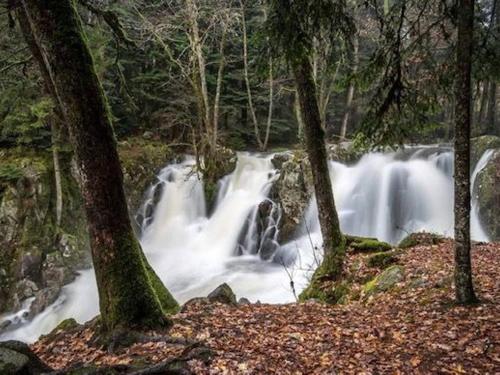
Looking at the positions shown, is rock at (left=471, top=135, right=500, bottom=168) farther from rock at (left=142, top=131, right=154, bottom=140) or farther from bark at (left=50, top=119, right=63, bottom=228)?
bark at (left=50, top=119, right=63, bottom=228)

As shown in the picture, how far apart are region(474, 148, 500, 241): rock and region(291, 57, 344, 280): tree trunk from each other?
757 cm

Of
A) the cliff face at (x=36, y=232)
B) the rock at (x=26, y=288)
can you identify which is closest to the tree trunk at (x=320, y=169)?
the cliff face at (x=36, y=232)

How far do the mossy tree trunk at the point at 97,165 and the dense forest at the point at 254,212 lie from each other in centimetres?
2

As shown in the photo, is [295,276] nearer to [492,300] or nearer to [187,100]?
[492,300]

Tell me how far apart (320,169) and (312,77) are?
1.67 meters

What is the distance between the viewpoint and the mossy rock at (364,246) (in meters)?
8.52

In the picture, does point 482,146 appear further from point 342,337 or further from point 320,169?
point 342,337

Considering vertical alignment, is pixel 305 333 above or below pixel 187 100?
below

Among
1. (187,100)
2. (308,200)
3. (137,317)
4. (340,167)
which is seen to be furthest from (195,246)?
(137,317)

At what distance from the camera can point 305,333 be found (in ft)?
15.6

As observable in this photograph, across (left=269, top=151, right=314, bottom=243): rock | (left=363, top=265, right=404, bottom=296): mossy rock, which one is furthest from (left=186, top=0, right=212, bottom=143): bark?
(left=363, top=265, right=404, bottom=296): mossy rock

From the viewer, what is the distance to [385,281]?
22.3ft

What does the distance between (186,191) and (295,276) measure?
278 inches

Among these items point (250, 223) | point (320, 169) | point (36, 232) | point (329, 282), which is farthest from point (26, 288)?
point (320, 169)
